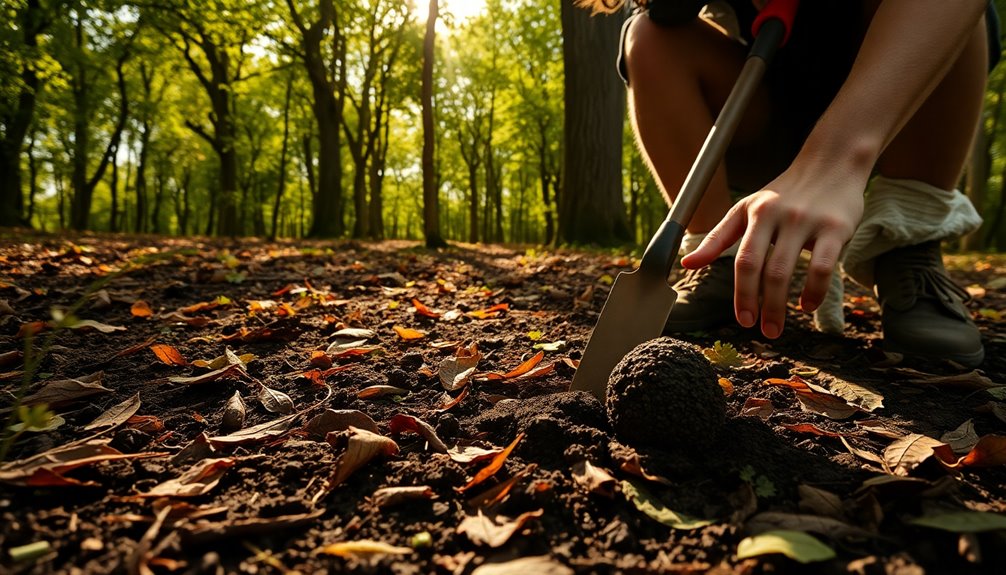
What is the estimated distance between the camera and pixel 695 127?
7.08 feet

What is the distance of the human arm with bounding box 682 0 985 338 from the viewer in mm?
969

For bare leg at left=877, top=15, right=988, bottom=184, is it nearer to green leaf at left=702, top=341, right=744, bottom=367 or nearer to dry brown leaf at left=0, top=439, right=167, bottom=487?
green leaf at left=702, top=341, right=744, bottom=367

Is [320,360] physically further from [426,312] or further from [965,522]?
[965,522]

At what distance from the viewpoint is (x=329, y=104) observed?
12672mm

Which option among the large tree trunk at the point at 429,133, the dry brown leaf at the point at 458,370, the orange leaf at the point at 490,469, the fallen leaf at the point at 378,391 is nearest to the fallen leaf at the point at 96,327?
the fallen leaf at the point at 378,391

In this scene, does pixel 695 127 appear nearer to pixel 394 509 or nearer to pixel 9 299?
pixel 394 509

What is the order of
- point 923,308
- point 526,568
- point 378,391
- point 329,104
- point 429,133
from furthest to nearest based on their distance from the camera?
point 329,104 → point 429,133 → point 923,308 → point 378,391 → point 526,568

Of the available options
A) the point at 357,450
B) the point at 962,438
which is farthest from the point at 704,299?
the point at 357,450

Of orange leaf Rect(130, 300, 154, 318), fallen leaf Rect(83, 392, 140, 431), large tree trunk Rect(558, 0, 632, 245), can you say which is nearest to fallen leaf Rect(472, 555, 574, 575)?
fallen leaf Rect(83, 392, 140, 431)

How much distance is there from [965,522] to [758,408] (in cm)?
58

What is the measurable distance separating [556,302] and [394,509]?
1977 mm

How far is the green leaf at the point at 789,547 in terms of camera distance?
2.42ft

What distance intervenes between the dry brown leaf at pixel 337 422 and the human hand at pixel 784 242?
0.84m

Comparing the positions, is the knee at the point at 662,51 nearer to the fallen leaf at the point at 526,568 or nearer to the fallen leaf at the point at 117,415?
the fallen leaf at the point at 526,568
